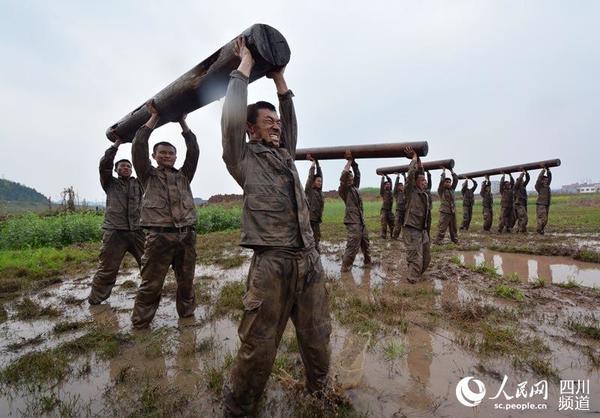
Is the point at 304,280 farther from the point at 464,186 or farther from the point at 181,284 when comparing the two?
the point at 464,186

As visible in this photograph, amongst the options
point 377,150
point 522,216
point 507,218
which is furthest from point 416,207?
point 507,218

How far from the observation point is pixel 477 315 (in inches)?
181

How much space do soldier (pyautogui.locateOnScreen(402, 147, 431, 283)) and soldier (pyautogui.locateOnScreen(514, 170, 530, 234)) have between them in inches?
388

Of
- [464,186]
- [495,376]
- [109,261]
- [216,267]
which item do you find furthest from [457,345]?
[464,186]

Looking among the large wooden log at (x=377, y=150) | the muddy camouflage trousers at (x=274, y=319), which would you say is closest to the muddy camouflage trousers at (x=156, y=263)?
the muddy camouflage trousers at (x=274, y=319)

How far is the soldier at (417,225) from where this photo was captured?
22.0 ft

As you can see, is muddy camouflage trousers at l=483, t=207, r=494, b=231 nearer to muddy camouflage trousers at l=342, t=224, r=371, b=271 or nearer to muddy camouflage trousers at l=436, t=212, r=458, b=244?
muddy camouflage trousers at l=436, t=212, r=458, b=244

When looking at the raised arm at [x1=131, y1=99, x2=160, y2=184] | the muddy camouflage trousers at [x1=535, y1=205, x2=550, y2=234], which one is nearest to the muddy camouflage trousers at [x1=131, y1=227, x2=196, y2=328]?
the raised arm at [x1=131, y1=99, x2=160, y2=184]

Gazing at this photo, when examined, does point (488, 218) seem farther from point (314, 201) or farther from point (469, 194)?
point (314, 201)

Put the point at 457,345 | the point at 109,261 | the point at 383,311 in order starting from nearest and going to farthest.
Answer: the point at 457,345 → the point at 383,311 → the point at 109,261

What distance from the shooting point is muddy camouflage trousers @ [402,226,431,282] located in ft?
22.0

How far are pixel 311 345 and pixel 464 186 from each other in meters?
16.2

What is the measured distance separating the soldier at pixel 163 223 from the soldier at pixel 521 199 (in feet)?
46.9

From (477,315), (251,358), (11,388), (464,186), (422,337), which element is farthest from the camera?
(464,186)
